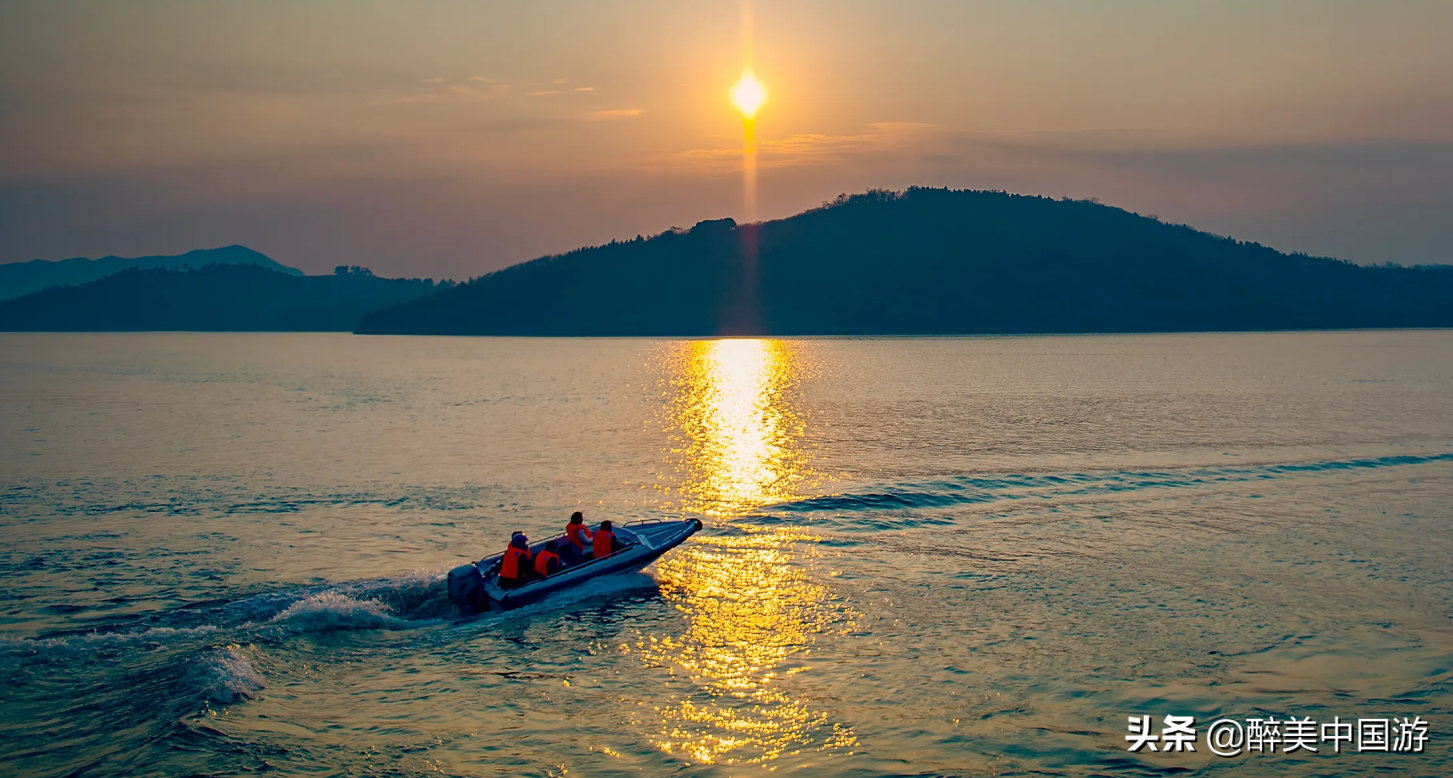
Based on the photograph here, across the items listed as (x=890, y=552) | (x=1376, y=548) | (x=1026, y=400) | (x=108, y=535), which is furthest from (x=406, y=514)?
(x=1026, y=400)

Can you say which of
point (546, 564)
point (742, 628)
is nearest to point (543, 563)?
point (546, 564)

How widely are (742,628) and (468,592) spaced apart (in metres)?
6.14

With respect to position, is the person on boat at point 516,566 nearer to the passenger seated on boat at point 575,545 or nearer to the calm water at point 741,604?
the calm water at point 741,604

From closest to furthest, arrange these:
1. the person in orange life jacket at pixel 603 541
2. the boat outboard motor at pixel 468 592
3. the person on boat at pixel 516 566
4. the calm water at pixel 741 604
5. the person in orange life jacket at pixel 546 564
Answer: the calm water at pixel 741 604
the boat outboard motor at pixel 468 592
the person on boat at pixel 516 566
the person in orange life jacket at pixel 546 564
the person in orange life jacket at pixel 603 541

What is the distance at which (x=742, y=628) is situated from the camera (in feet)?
69.4

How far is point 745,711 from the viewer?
16.7m

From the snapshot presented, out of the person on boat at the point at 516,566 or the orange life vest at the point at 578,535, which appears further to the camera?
the orange life vest at the point at 578,535

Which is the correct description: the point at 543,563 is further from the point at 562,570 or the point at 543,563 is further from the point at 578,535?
the point at 578,535

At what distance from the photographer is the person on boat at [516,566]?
74.7ft

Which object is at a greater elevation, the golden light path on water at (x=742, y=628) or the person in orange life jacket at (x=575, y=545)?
the person in orange life jacket at (x=575, y=545)

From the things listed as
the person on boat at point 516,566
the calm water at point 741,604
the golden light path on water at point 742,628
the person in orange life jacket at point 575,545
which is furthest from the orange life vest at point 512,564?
the golden light path on water at point 742,628

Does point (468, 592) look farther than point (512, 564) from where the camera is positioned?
No

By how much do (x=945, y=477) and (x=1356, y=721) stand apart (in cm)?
2376

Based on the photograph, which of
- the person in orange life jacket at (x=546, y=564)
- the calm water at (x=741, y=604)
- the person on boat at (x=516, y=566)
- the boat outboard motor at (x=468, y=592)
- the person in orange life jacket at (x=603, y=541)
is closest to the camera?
the calm water at (x=741, y=604)
